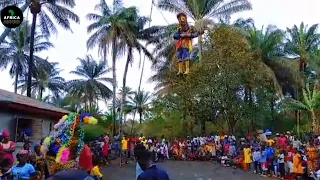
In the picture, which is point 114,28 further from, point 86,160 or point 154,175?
point 154,175

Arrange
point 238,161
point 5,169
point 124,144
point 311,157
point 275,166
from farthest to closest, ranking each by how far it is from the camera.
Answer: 1. point 124,144
2. point 238,161
3. point 275,166
4. point 311,157
5. point 5,169

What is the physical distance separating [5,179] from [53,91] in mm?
43329

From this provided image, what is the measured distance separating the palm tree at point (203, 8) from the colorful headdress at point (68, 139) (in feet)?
65.5

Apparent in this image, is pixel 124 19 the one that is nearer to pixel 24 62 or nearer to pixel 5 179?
pixel 24 62

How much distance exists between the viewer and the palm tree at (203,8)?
2964 cm

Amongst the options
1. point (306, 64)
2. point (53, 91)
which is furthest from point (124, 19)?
point (53, 91)

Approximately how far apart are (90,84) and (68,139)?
122 feet

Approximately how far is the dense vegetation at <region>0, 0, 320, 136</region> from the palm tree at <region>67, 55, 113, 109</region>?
336 inches

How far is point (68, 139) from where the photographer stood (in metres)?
9.55

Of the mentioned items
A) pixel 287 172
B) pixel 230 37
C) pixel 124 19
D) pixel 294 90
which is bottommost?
pixel 287 172

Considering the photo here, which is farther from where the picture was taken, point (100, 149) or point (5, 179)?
point (100, 149)

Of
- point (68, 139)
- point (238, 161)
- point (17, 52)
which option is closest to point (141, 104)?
point (17, 52)

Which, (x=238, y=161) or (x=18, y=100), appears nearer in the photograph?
(x=18, y=100)

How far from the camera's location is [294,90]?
121ft
